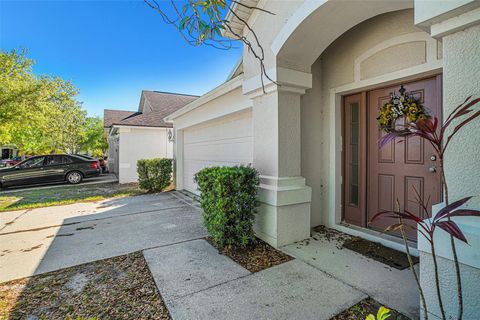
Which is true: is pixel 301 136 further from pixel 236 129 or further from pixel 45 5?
pixel 45 5

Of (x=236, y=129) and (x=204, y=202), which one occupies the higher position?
(x=236, y=129)

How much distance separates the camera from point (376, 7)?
9.20ft

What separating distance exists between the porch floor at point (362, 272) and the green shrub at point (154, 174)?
6.55 metres

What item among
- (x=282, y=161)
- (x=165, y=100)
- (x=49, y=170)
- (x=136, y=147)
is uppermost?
(x=165, y=100)

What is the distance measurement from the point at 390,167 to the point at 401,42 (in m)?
1.75

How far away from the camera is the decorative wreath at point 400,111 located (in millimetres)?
3244

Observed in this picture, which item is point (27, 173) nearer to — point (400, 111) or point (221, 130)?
point (221, 130)

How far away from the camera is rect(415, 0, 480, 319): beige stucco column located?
5.28 ft

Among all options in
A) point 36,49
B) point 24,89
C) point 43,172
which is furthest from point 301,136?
point 36,49

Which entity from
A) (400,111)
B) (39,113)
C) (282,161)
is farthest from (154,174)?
(400,111)

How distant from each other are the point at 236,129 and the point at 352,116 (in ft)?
8.61

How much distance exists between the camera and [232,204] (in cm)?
349

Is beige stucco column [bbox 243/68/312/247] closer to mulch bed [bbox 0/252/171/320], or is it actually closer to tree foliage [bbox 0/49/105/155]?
mulch bed [bbox 0/252/171/320]

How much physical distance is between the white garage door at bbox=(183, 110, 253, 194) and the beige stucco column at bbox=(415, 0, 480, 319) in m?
3.66
